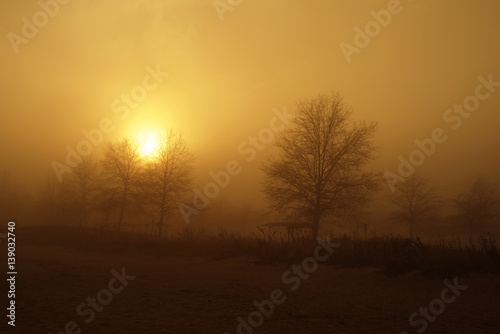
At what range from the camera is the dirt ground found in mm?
6867

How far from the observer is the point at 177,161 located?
32281mm

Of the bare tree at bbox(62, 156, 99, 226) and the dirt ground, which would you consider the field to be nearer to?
the dirt ground

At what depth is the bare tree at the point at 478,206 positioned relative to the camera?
37.5 meters

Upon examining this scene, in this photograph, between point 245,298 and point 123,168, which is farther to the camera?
point 123,168

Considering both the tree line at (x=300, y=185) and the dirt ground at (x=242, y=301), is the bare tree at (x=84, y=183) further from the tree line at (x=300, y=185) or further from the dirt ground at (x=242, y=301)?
the dirt ground at (x=242, y=301)

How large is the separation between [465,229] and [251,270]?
1339 inches

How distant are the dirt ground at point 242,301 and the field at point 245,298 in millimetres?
21

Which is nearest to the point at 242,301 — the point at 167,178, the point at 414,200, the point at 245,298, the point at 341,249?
the point at 245,298

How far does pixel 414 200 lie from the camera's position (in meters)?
40.0

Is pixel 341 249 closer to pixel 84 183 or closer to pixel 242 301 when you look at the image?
pixel 242 301

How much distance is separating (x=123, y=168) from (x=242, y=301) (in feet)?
97.5

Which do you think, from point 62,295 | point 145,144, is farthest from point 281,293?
point 145,144

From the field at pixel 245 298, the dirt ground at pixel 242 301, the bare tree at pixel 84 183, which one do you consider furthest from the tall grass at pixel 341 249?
the bare tree at pixel 84 183

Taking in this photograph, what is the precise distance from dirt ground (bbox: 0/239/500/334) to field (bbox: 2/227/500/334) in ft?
0.07
